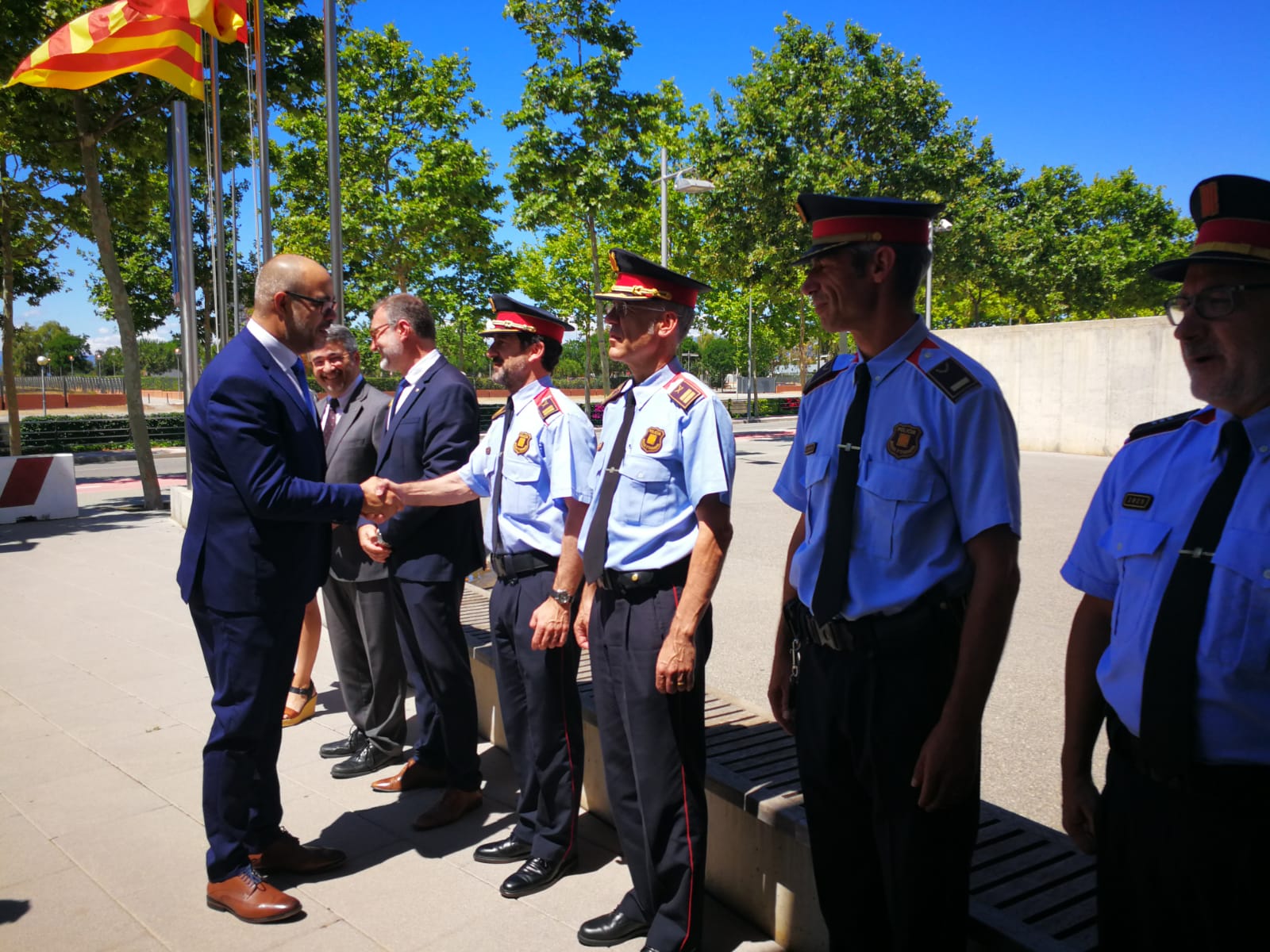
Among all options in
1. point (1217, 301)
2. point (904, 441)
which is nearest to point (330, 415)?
point (904, 441)

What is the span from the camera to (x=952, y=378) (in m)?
2.19

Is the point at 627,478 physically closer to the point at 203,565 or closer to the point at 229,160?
the point at 203,565

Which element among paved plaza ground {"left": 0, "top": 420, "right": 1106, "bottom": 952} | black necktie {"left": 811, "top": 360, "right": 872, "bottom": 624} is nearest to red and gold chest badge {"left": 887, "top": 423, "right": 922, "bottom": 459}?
black necktie {"left": 811, "top": 360, "right": 872, "bottom": 624}

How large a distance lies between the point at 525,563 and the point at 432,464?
0.77m

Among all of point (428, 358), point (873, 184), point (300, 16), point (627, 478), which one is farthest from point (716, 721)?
point (873, 184)

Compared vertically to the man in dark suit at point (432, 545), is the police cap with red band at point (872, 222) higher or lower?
higher

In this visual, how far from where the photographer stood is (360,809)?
13.7 ft

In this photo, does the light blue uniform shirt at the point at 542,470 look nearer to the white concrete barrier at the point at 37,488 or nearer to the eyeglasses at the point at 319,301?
the eyeglasses at the point at 319,301

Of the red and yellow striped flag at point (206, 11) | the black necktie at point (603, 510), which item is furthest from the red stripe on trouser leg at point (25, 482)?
the black necktie at point (603, 510)

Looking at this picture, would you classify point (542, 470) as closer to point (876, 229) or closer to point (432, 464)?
point (432, 464)

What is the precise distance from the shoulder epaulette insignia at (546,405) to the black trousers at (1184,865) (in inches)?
94.1

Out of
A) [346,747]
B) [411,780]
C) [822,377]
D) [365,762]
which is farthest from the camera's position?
[346,747]

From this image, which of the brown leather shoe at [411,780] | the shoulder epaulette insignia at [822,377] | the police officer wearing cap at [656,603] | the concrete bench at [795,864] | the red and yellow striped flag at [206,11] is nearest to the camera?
the concrete bench at [795,864]

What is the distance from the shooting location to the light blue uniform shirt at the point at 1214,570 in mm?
1697
